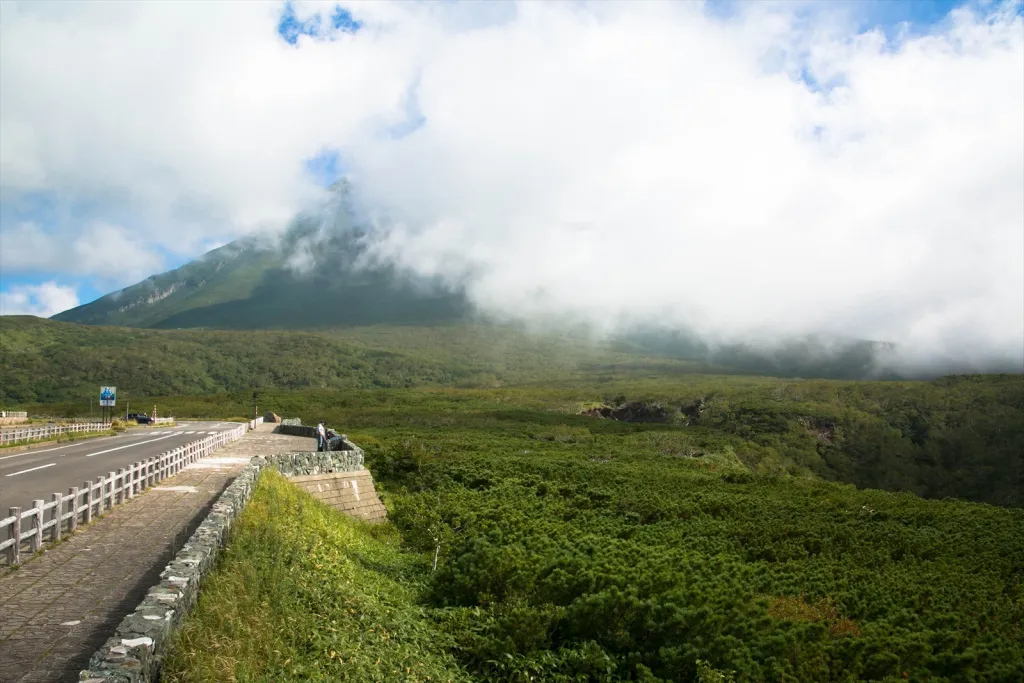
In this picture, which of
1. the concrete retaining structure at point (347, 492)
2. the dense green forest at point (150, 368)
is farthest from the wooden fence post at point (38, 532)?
the dense green forest at point (150, 368)

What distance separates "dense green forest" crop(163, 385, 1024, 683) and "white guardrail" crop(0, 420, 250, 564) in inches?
124

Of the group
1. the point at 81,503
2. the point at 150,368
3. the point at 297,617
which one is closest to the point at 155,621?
the point at 297,617

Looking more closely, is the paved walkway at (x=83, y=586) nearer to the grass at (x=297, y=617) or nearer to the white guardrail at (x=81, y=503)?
the white guardrail at (x=81, y=503)

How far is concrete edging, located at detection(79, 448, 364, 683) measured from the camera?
245 inches

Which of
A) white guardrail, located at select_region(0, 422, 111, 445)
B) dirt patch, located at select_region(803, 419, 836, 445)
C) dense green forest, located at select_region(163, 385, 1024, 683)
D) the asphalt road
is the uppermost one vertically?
white guardrail, located at select_region(0, 422, 111, 445)

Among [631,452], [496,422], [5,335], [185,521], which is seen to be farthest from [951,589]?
[5,335]

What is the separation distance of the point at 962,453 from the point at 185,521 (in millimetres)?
90122

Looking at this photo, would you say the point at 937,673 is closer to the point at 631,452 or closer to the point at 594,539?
the point at 594,539

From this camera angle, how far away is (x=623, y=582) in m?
16.6

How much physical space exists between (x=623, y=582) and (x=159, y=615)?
37.0 feet

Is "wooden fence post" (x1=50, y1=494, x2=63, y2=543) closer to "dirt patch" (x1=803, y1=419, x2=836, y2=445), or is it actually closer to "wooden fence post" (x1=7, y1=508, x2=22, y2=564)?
"wooden fence post" (x1=7, y1=508, x2=22, y2=564)

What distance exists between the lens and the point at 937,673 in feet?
41.8

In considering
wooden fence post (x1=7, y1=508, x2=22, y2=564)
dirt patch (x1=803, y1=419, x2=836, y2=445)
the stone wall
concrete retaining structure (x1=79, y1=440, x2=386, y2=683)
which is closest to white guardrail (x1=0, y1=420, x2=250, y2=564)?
wooden fence post (x1=7, y1=508, x2=22, y2=564)

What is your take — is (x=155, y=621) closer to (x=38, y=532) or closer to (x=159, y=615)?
(x=159, y=615)
